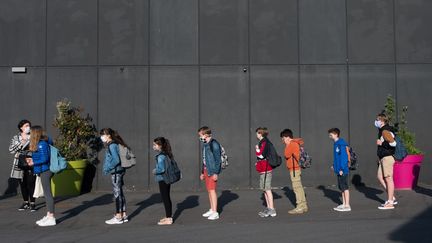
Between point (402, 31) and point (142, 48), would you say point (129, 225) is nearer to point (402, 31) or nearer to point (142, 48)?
point (142, 48)

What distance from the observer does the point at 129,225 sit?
27.3 ft

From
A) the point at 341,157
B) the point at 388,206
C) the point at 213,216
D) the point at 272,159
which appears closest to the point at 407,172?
the point at 388,206

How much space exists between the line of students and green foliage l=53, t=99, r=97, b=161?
6.42ft

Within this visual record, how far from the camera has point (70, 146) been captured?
11.9 meters

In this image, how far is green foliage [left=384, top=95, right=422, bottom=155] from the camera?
11.8m

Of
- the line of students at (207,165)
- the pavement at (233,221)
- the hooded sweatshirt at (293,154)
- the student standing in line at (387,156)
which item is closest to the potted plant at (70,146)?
the pavement at (233,221)

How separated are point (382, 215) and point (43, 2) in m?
9.87

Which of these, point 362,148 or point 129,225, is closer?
point 129,225

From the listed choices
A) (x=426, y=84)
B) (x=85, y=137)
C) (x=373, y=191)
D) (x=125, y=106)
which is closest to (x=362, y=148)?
(x=373, y=191)

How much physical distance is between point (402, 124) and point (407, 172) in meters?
1.46

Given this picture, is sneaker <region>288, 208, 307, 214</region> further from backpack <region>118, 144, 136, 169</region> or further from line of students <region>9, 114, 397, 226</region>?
backpack <region>118, 144, 136, 169</region>

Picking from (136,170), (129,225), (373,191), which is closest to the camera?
(129,225)

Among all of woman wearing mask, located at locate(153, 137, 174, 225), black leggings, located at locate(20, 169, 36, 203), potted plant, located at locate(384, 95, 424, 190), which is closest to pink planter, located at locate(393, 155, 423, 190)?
potted plant, located at locate(384, 95, 424, 190)

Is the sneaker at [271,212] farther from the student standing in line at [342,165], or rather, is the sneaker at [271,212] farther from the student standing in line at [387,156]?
the student standing in line at [387,156]
